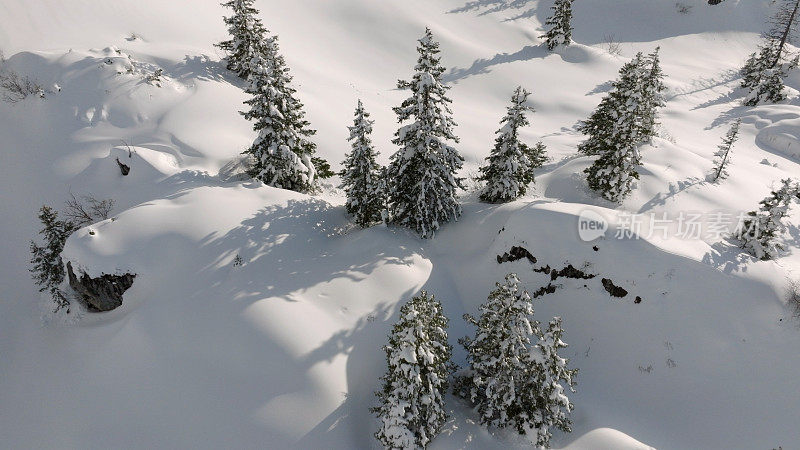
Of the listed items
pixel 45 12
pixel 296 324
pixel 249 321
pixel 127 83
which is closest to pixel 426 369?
pixel 296 324

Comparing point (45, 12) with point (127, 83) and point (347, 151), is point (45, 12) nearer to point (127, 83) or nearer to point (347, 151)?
point (127, 83)

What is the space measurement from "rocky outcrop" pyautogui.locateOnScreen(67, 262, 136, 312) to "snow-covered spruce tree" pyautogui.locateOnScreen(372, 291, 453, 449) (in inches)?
438

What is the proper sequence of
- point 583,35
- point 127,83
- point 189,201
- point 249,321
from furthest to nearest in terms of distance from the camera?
point 583,35, point 127,83, point 189,201, point 249,321

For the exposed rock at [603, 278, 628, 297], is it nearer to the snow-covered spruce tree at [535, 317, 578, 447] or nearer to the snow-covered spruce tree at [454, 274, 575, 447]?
the snow-covered spruce tree at [454, 274, 575, 447]

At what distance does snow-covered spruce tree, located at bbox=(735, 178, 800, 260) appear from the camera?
15.4 m

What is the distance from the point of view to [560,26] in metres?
42.3

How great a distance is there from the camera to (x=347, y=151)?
89.6ft

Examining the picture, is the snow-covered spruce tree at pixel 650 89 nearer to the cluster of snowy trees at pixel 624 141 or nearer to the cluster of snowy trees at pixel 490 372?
the cluster of snowy trees at pixel 624 141

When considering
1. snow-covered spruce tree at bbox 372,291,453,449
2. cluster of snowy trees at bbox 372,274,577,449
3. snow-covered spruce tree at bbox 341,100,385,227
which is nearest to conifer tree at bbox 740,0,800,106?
snow-covered spruce tree at bbox 341,100,385,227

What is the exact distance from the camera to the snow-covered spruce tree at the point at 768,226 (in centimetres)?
1542

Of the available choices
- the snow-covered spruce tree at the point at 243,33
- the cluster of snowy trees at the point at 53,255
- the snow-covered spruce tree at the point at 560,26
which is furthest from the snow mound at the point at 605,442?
the snow-covered spruce tree at the point at 560,26

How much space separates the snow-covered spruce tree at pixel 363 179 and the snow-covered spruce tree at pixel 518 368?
8.80 m

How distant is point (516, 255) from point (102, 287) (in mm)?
17441

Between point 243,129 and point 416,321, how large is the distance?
19.8 meters
